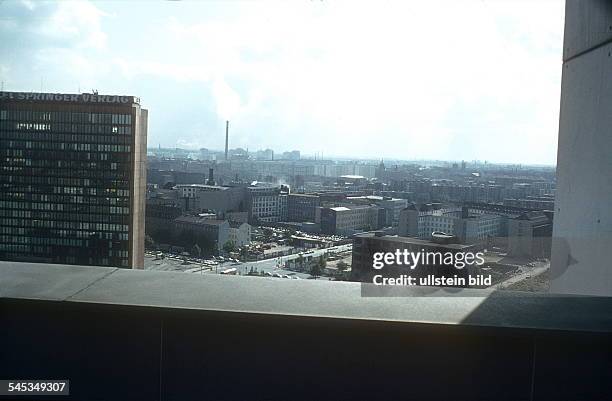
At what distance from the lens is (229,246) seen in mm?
2424

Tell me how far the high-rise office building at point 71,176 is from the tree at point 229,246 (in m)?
0.38

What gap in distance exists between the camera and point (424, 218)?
2.51 meters

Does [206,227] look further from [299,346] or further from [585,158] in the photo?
[585,158]

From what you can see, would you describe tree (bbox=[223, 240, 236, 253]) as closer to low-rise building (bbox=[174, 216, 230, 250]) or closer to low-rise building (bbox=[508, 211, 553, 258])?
low-rise building (bbox=[174, 216, 230, 250])

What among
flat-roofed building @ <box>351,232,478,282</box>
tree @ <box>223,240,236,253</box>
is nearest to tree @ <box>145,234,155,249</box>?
tree @ <box>223,240,236,253</box>

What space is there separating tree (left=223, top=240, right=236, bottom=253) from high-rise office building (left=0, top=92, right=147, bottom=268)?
1.24 feet

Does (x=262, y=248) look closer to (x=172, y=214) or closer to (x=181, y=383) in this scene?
(x=172, y=214)

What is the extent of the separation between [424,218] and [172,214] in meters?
1.13

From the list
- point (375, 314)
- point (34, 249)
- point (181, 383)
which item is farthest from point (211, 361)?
point (34, 249)

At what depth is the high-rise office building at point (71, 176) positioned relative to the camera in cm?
258

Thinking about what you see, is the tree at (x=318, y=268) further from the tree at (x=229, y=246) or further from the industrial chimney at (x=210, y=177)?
the industrial chimney at (x=210, y=177)

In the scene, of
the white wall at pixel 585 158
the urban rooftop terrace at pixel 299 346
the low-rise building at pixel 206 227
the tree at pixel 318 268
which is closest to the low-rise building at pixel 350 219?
the tree at pixel 318 268

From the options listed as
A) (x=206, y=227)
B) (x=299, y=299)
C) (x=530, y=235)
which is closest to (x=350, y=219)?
(x=206, y=227)

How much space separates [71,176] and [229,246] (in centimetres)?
93
